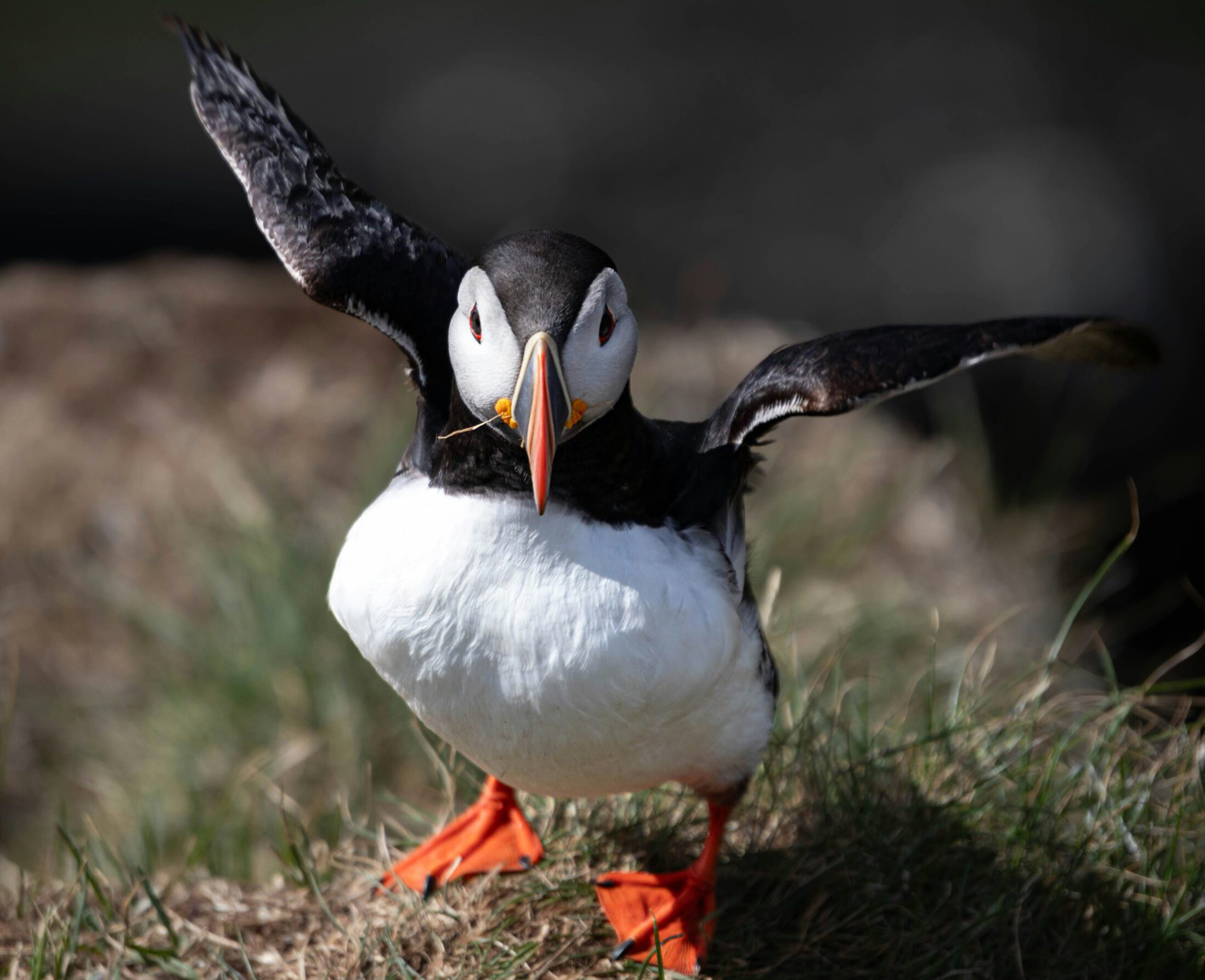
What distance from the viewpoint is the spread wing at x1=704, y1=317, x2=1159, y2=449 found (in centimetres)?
269

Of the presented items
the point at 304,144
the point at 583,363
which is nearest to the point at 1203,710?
the point at 583,363

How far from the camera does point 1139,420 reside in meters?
7.48

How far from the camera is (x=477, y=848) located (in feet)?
10.7

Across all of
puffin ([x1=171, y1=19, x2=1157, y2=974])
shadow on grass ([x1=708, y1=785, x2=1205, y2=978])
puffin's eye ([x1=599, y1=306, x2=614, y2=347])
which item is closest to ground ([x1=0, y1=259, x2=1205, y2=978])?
shadow on grass ([x1=708, y1=785, x2=1205, y2=978])

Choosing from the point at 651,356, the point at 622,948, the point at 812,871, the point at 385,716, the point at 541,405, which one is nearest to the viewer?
the point at 541,405

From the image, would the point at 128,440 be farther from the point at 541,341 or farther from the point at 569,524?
the point at 541,341

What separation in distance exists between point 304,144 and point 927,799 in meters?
2.53

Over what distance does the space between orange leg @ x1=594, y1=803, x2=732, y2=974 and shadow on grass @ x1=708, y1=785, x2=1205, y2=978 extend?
0.26 feet

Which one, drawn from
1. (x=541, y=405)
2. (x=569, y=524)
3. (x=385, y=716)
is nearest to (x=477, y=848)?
(x=569, y=524)

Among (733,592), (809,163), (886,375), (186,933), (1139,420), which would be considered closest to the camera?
(886,375)

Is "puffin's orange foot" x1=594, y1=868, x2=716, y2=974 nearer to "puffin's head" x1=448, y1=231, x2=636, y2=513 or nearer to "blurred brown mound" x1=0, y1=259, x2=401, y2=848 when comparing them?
"puffin's head" x1=448, y1=231, x2=636, y2=513

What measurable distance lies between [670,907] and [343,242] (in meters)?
1.82

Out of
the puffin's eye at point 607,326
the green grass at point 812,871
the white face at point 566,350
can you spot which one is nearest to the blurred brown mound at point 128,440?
the green grass at point 812,871

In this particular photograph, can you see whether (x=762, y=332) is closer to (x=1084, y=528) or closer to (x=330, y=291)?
(x=1084, y=528)
